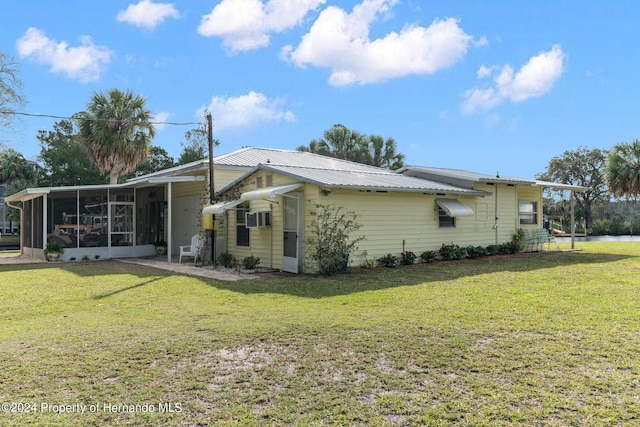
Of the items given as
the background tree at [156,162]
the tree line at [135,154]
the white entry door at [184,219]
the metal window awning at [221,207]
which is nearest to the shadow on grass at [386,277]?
the metal window awning at [221,207]

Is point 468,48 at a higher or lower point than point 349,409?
higher

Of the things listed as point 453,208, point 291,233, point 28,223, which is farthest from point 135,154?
point 453,208

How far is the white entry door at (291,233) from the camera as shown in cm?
1184

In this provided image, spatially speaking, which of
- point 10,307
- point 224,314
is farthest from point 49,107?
point 224,314

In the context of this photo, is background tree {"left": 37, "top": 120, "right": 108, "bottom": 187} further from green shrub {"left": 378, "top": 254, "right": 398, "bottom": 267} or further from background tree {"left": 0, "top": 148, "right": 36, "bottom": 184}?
green shrub {"left": 378, "top": 254, "right": 398, "bottom": 267}

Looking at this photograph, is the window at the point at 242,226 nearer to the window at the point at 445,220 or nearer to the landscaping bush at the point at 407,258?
the landscaping bush at the point at 407,258

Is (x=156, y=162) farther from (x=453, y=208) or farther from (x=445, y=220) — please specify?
(x=453, y=208)

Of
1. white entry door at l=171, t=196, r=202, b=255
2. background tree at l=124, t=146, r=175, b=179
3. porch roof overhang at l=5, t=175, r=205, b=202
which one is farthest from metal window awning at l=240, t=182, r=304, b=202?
background tree at l=124, t=146, r=175, b=179

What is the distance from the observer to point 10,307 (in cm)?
746

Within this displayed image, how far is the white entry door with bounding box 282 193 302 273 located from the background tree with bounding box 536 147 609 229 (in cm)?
4296

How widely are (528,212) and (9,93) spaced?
20642 millimetres

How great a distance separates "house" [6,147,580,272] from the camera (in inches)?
480

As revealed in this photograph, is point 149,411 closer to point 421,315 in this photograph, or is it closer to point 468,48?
point 421,315

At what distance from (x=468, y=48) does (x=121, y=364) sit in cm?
1402
